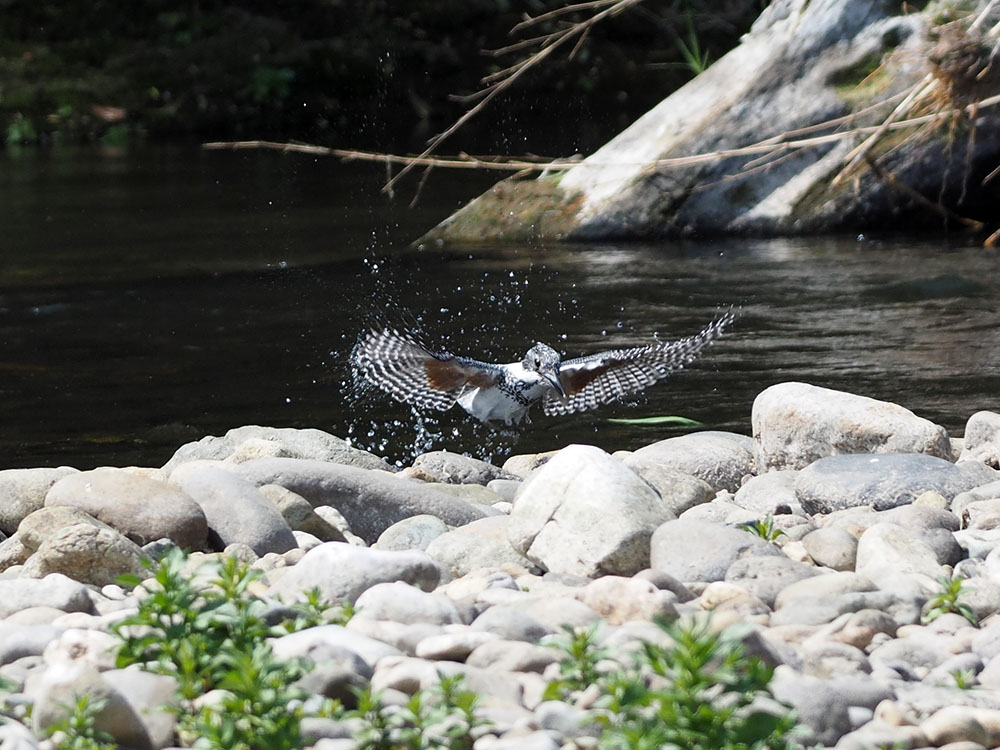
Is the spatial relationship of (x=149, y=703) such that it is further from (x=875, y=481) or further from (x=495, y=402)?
(x=495, y=402)

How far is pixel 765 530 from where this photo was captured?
14.1 ft

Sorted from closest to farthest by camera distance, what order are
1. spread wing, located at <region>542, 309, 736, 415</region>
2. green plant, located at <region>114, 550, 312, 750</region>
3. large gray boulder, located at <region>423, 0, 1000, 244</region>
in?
1. green plant, located at <region>114, 550, 312, 750</region>
2. spread wing, located at <region>542, 309, 736, 415</region>
3. large gray boulder, located at <region>423, 0, 1000, 244</region>

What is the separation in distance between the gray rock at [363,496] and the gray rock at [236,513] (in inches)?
9.8

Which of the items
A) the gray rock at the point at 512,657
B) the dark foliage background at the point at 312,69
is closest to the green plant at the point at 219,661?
the gray rock at the point at 512,657

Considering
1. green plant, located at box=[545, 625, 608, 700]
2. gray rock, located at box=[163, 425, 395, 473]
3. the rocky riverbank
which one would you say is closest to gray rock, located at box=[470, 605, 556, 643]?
the rocky riverbank

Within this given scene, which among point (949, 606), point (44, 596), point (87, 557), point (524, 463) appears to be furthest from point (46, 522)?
point (949, 606)

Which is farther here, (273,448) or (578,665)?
(273,448)

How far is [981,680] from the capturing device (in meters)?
3.14

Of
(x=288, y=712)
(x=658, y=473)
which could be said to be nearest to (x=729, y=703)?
(x=288, y=712)

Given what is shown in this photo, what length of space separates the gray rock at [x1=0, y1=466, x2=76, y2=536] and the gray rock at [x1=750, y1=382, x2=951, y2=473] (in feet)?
8.51

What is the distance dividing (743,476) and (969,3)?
6.88m

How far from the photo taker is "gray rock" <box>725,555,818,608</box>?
12.2ft

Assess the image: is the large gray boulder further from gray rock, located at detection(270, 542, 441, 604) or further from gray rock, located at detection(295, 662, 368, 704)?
gray rock, located at detection(295, 662, 368, 704)

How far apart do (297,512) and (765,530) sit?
1503mm
